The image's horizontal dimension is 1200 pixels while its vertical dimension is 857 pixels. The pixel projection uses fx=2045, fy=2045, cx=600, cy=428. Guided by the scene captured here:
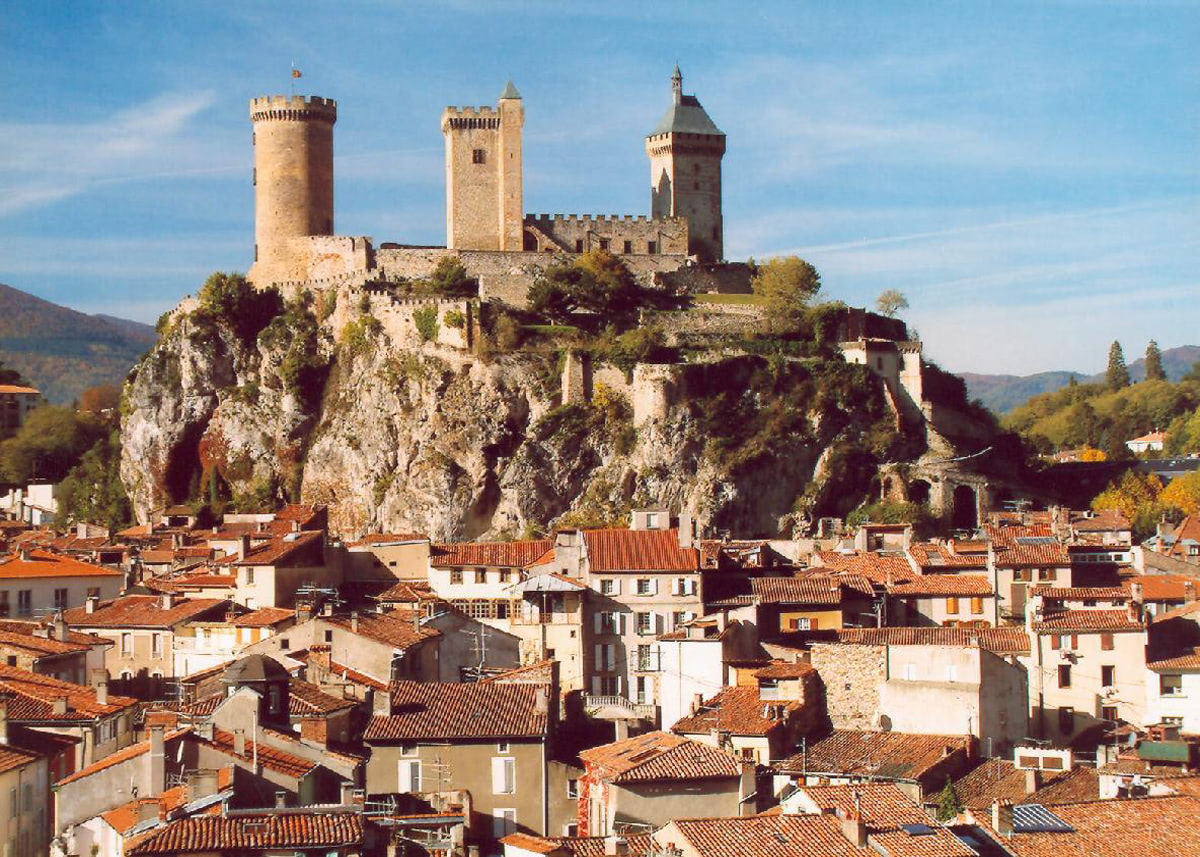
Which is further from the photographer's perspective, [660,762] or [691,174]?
[691,174]

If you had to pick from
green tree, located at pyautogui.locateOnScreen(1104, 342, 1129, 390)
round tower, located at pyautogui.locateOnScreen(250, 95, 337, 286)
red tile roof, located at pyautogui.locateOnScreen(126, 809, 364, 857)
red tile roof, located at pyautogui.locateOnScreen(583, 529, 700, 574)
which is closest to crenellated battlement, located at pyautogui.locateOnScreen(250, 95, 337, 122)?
round tower, located at pyautogui.locateOnScreen(250, 95, 337, 286)

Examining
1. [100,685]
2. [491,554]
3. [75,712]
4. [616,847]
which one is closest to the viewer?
[616,847]

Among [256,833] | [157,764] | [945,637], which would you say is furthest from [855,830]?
[945,637]

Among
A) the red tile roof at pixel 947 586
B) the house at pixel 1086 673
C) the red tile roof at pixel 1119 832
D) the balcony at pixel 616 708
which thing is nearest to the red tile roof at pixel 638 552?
the balcony at pixel 616 708

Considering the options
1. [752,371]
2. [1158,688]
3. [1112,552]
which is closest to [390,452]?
[752,371]

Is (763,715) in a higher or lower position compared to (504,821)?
higher

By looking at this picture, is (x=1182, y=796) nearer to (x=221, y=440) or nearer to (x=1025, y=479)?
(x=1025, y=479)

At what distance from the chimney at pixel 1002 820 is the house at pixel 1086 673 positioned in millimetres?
16677

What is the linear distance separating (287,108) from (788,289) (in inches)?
1138

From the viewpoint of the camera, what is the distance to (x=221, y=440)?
102 m

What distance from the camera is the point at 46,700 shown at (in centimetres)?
4003

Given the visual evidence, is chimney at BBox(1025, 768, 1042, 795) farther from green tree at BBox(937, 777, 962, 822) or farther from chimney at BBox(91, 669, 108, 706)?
chimney at BBox(91, 669, 108, 706)

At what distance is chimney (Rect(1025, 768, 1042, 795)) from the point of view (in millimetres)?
38250

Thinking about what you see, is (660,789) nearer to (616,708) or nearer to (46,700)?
(46,700)
